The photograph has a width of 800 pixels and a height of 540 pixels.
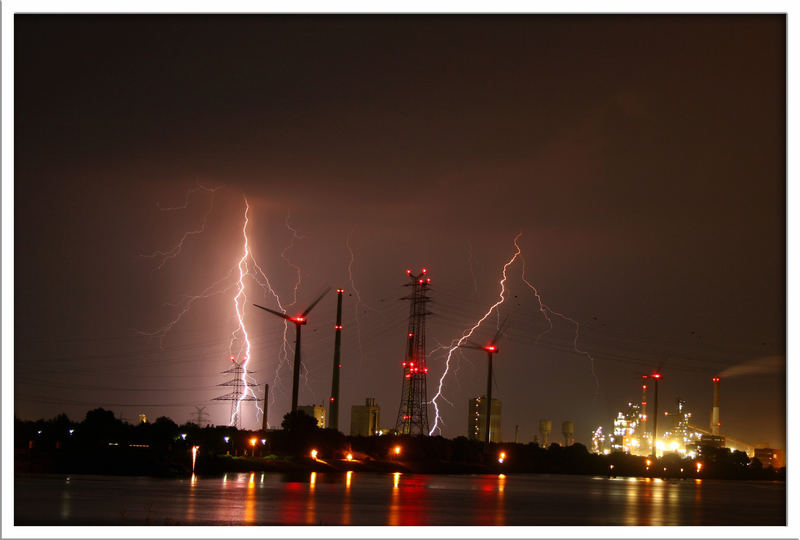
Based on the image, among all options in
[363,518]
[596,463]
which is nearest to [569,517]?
[363,518]

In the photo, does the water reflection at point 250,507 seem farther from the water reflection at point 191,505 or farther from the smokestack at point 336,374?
the smokestack at point 336,374

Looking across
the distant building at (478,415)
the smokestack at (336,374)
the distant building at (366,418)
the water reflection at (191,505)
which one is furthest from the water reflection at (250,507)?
the distant building at (478,415)

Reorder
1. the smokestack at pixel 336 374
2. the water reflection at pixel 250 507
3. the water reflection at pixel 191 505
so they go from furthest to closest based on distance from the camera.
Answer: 1. the smokestack at pixel 336 374
2. the water reflection at pixel 250 507
3. the water reflection at pixel 191 505

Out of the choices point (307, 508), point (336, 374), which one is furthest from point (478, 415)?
point (307, 508)

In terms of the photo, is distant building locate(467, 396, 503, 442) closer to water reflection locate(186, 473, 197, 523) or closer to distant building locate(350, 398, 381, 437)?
distant building locate(350, 398, 381, 437)

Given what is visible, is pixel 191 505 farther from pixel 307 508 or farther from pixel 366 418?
pixel 366 418

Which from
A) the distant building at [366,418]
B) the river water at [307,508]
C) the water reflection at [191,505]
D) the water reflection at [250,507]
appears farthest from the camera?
the distant building at [366,418]

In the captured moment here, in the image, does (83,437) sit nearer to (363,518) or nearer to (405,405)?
(405,405)

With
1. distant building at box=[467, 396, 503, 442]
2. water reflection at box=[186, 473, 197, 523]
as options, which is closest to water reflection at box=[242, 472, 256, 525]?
water reflection at box=[186, 473, 197, 523]
